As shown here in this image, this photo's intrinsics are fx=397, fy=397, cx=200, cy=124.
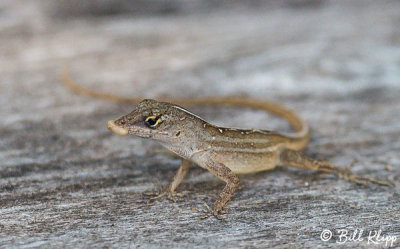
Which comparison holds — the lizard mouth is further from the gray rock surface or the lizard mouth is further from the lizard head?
the gray rock surface

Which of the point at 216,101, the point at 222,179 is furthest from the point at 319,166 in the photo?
the point at 216,101

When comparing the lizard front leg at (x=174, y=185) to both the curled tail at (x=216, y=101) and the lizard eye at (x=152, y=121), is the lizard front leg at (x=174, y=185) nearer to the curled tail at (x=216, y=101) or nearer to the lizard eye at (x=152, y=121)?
the lizard eye at (x=152, y=121)

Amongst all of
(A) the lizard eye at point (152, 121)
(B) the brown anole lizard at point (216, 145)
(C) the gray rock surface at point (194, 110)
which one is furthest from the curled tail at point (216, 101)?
(A) the lizard eye at point (152, 121)

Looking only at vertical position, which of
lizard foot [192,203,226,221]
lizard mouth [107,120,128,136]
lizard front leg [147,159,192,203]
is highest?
lizard mouth [107,120,128,136]

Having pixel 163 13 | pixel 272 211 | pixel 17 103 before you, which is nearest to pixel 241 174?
pixel 272 211

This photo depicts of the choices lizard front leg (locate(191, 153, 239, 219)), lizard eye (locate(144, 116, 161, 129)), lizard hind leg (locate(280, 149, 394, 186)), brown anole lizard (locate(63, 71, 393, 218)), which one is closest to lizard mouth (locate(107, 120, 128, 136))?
brown anole lizard (locate(63, 71, 393, 218))

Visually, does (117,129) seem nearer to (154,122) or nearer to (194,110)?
(154,122)

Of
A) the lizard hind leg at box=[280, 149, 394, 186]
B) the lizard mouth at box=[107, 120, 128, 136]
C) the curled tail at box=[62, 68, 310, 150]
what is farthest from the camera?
the curled tail at box=[62, 68, 310, 150]
